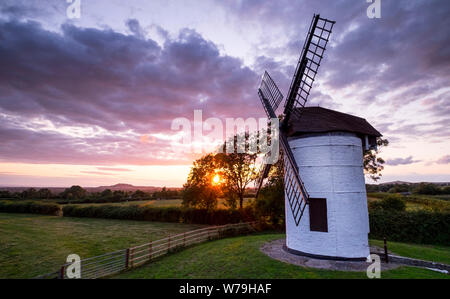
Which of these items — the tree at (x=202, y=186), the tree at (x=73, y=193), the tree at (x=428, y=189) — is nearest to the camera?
the tree at (x=202, y=186)

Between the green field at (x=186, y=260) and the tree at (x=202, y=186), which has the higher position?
the tree at (x=202, y=186)

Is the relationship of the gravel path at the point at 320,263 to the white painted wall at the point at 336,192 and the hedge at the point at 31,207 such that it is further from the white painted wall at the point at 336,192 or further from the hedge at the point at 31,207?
the hedge at the point at 31,207

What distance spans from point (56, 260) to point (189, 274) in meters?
11.6

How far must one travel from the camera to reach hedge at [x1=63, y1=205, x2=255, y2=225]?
27938 millimetres

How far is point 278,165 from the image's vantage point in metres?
24.0

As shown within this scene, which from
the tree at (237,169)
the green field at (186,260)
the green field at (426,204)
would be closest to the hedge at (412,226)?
the green field at (426,204)

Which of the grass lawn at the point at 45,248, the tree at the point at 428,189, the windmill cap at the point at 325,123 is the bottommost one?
the grass lawn at the point at 45,248

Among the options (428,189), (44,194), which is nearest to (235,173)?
(428,189)

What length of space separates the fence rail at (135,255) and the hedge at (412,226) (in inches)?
454

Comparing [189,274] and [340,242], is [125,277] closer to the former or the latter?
[189,274]

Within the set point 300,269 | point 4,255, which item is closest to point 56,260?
point 4,255

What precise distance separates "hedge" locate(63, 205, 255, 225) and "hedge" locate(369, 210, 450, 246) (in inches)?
496

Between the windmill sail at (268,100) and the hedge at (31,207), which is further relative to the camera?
the hedge at (31,207)

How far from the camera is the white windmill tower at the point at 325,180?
35.4 feet
